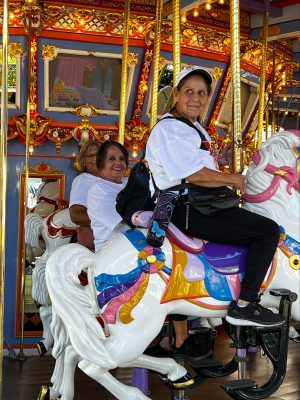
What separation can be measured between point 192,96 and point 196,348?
1.35 m

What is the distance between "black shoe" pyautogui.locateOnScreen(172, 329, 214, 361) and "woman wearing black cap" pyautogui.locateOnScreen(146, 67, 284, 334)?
1.94ft

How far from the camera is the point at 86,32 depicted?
219 inches

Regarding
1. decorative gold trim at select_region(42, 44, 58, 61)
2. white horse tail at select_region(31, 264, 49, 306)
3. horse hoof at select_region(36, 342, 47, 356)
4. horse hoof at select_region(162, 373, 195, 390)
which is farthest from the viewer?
decorative gold trim at select_region(42, 44, 58, 61)

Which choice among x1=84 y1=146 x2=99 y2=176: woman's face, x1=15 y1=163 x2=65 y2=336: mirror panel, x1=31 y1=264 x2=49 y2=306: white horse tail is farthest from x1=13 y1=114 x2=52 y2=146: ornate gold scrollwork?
x1=84 y1=146 x2=99 y2=176: woman's face

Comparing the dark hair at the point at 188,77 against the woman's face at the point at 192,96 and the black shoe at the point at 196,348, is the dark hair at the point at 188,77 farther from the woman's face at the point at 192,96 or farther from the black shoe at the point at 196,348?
the black shoe at the point at 196,348

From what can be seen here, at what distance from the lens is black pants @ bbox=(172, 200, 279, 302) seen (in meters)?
3.03

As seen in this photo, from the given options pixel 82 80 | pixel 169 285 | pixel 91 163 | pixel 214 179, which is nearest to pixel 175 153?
pixel 214 179

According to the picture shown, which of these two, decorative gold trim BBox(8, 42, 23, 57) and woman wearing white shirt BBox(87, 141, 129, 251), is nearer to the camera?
woman wearing white shirt BBox(87, 141, 129, 251)

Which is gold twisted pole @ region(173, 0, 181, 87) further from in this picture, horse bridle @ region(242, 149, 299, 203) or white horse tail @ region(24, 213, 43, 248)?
white horse tail @ region(24, 213, 43, 248)

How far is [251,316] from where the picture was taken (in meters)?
3.05

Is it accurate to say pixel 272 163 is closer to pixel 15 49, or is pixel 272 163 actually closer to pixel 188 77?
pixel 188 77

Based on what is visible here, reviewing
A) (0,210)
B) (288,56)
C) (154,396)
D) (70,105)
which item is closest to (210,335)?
(154,396)

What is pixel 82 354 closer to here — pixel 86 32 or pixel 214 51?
pixel 86 32

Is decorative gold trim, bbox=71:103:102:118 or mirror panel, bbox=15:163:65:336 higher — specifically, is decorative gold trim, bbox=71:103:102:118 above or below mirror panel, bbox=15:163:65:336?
above
